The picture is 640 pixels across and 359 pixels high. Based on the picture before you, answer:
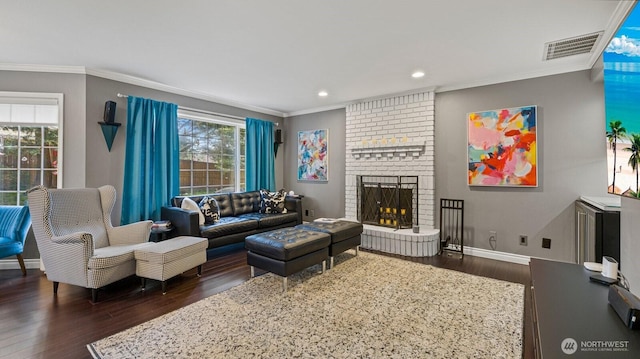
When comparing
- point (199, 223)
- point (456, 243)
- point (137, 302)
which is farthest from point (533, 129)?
point (137, 302)

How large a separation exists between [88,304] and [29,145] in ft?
8.26

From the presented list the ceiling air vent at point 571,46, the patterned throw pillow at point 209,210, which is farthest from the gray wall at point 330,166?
the ceiling air vent at point 571,46

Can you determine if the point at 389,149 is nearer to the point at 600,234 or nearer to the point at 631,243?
the point at 600,234

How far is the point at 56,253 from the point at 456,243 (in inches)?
189

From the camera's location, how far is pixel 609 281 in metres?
1.48

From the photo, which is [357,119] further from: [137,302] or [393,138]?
[137,302]

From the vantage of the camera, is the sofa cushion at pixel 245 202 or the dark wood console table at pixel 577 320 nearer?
the dark wood console table at pixel 577 320

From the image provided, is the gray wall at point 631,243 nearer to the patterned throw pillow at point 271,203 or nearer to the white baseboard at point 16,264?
the patterned throw pillow at point 271,203

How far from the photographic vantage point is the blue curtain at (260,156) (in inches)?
212

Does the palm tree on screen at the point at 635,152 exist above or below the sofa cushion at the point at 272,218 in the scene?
above

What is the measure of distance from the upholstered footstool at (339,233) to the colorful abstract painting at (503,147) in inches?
73.5

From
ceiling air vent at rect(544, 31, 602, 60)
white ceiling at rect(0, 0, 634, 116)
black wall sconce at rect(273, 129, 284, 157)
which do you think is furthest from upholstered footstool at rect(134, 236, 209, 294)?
ceiling air vent at rect(544, 31, 602, 60)

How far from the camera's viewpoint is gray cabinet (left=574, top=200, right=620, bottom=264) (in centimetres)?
229

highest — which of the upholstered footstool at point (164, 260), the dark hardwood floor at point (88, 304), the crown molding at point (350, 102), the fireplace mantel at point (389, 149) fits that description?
the crown molding at point (350, 102)
